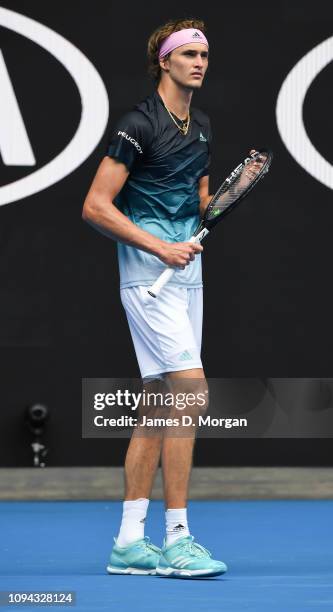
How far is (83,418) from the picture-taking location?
24.9ft

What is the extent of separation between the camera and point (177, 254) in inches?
203

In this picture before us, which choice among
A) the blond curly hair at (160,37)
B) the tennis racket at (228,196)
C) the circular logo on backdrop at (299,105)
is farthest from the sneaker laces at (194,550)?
the circular logo on backdrop at (299,105)

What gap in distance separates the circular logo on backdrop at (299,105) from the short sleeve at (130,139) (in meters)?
2.39

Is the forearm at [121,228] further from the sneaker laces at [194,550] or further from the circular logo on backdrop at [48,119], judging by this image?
the circular logo on backdrop at [48,119]

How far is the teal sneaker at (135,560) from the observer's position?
204 inches

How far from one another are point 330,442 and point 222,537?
1.50 metres

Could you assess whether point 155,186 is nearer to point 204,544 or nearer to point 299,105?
point 204,544

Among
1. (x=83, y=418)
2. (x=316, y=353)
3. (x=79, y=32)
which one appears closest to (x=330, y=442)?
(x=316, y=353)

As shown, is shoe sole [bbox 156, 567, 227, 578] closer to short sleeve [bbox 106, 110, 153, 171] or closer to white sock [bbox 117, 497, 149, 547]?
white sock [bbox 117, 497, 149, 547]

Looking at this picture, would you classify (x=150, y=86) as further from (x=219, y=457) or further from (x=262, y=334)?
(x=219, y=457)

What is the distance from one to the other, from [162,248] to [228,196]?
411 mm

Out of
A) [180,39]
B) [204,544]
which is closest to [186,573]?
[204,544]

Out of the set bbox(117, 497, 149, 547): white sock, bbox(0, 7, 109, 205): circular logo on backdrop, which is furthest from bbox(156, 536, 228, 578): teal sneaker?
bbox(0, 7, 109, 205): circular logo on backdrop

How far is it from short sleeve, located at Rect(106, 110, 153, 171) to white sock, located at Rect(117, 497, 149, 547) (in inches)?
45.9
